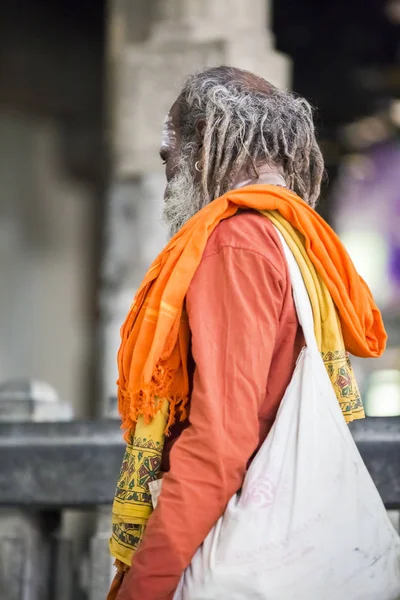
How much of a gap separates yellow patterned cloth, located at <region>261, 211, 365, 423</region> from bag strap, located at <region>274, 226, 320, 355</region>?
11 millimetres

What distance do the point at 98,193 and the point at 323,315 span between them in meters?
8.92

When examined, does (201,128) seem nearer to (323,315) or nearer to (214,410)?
(323,315)

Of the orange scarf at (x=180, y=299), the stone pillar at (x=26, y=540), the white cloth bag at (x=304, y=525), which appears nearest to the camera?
the white cloth bag at (x=304, y=525)

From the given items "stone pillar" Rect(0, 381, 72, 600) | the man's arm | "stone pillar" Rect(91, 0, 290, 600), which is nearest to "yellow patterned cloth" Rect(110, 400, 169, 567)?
the man's arm

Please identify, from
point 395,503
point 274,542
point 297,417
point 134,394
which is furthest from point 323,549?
point 395,503

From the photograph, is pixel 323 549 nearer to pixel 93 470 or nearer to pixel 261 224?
pixel 261 224

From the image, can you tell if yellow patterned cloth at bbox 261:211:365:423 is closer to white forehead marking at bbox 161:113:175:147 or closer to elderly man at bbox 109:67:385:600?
elderly man at bbox 109:67:385:600

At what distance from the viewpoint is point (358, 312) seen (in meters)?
2.17

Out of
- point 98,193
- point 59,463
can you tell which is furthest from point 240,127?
point 98,193

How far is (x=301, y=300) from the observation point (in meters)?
2.05

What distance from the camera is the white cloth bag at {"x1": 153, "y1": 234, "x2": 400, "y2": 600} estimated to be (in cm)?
185

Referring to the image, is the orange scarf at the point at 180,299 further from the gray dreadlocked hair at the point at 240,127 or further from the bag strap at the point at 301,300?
the gray dreadlocked hair at the point at 240,127

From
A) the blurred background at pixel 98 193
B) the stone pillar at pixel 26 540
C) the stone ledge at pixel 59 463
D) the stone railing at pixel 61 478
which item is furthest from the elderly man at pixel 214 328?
the stone pillar at pixel 26 540

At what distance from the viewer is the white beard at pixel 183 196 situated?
2.30m
